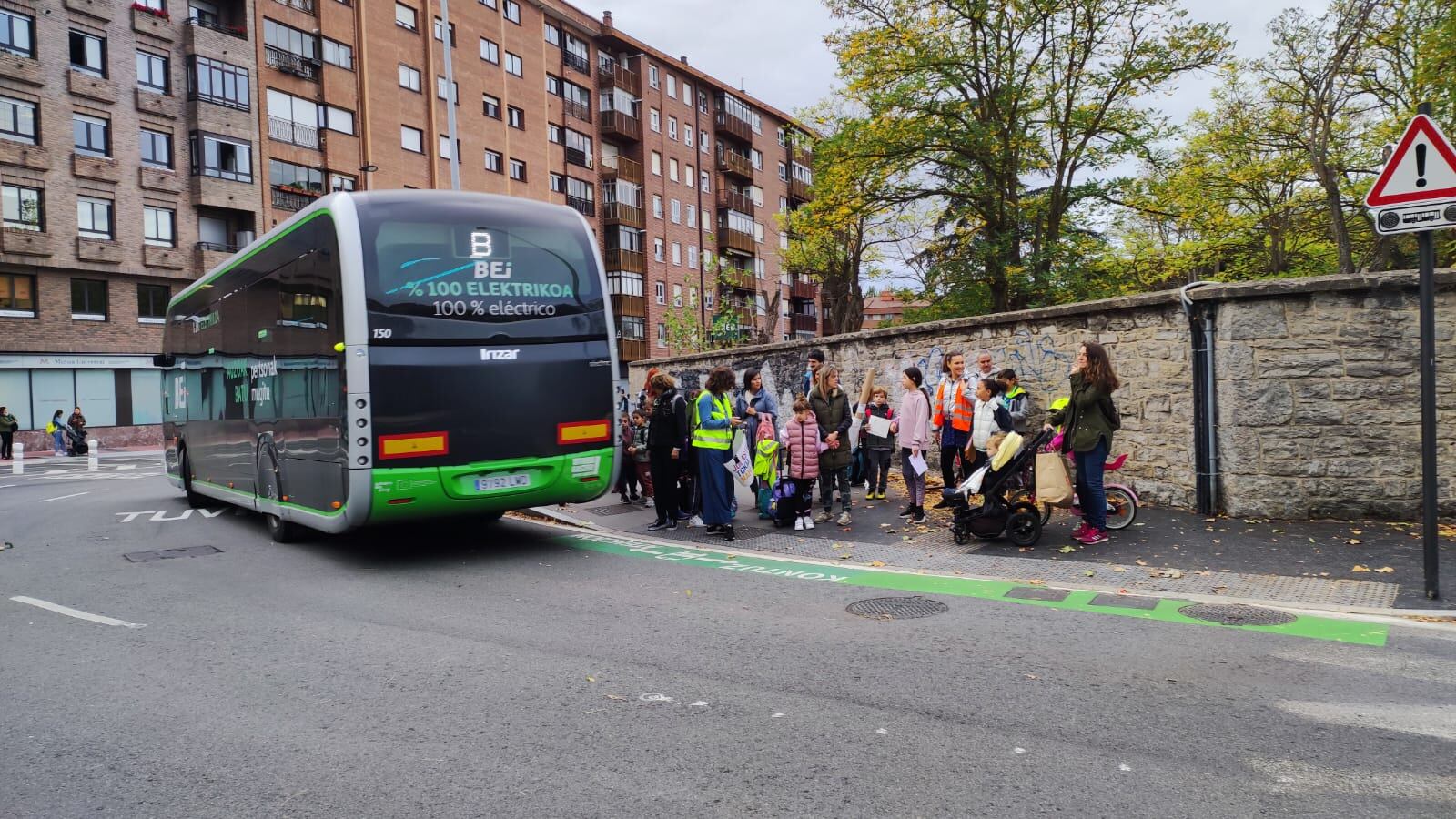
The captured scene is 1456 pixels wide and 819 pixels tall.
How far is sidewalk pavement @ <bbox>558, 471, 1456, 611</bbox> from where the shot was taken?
6996 mm

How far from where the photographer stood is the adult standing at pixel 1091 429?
8.73 meters

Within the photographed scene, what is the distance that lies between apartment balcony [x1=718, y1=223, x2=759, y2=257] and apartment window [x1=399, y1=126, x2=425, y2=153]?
27467mm

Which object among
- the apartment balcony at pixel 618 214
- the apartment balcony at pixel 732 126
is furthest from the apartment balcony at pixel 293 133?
the apartment balcony at pixel 732 126

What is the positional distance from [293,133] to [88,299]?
10.8m

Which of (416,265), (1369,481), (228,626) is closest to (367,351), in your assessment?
(416,265)

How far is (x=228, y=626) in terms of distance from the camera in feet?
22.0

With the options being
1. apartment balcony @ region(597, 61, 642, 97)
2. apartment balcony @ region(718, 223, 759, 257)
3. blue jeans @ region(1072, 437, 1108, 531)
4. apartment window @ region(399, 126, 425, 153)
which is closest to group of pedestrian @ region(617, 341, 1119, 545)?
blue jeans @ region(1072, 437, 1108, 531)

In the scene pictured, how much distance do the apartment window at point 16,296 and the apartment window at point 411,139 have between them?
1653 centimetres

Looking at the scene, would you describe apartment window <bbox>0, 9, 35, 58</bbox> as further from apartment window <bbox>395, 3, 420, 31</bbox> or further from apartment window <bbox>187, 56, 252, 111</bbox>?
apartment window <bbox>395, 3, 420, 31</bbox>

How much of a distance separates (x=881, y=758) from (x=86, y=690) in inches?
171

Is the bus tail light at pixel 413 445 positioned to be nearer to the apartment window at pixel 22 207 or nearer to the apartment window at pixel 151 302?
the apartment window at pixel 22 207

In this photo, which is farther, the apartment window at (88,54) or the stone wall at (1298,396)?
the apartment window at (88,54)

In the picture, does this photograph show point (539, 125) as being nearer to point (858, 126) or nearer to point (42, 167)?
point (42, 167)

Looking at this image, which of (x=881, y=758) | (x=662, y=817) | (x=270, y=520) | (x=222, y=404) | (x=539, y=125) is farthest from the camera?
(x=539, y=125)
